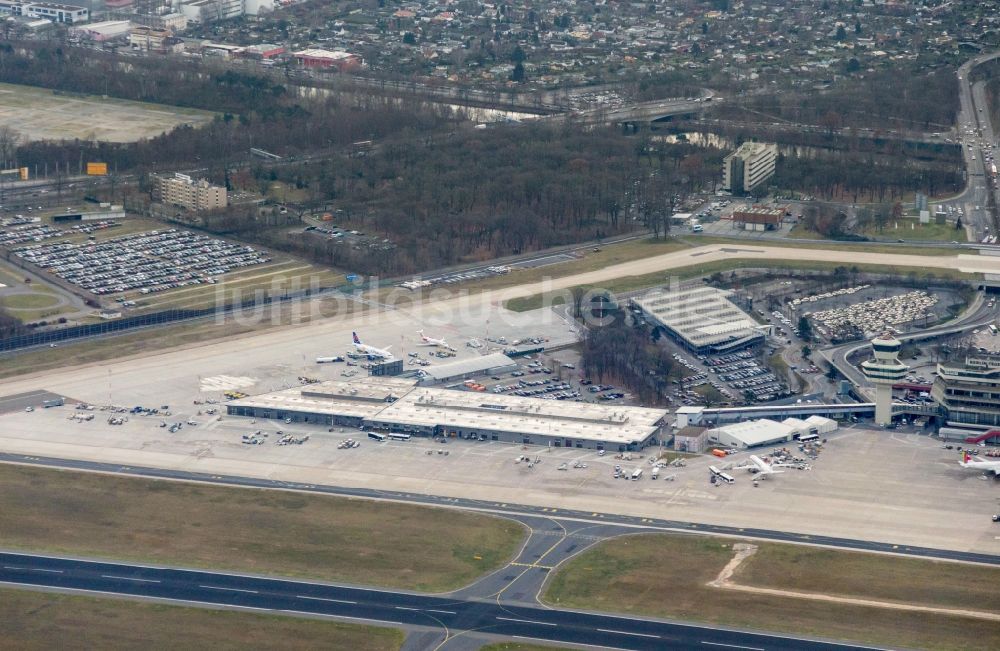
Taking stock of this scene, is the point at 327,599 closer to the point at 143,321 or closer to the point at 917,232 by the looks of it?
the point at 143,321

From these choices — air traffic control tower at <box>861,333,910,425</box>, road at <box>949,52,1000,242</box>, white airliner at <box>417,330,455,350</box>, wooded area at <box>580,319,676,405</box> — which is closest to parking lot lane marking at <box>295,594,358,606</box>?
wooded area at <box>580,319,676,405</box>

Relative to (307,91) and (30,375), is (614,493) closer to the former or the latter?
(30,375)

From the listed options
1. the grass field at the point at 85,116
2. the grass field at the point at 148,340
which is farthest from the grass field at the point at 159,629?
the grass field at the point at 85,116

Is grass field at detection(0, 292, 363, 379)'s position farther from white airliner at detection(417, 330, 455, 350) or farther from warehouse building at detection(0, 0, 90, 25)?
warehouse building at detection(0, 0, 90, 25)

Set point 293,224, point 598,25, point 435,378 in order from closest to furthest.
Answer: point 435,378, point 293,224, point 598,25

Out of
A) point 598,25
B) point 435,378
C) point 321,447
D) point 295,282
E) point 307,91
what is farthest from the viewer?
point 598,25

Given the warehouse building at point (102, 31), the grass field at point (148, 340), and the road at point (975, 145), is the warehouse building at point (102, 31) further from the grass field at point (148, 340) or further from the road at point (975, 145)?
the grass field at point (148, 340)

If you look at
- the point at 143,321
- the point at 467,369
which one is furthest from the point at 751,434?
the point at 143,321

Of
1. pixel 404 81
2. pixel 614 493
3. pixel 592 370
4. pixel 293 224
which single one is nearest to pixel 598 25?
pixel 404 81
